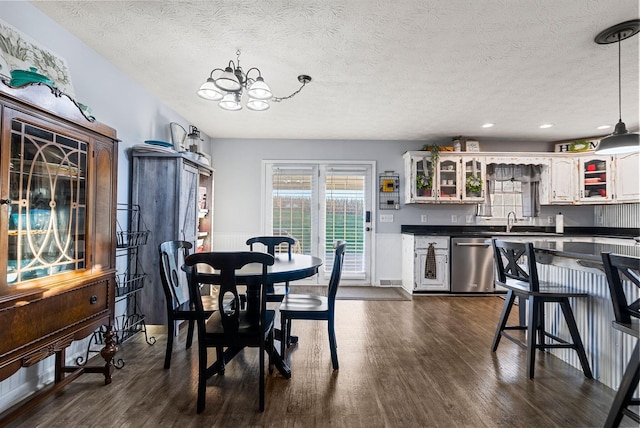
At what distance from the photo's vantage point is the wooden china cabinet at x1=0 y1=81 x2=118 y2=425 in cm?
147

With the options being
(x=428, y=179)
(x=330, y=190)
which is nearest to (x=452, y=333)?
(x=428, y=179)

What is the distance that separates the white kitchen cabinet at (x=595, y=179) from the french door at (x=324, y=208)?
10.6 ft

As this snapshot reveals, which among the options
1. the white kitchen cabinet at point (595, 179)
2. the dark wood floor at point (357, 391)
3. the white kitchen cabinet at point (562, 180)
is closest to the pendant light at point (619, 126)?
the dark wood floor at point (357, 391)

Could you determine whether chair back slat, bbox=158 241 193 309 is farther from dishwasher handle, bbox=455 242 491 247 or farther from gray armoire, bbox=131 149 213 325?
dishwasher handle, bbox=455 242 491 247

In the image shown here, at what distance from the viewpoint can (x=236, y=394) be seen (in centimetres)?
206

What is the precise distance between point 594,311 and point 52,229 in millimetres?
3542

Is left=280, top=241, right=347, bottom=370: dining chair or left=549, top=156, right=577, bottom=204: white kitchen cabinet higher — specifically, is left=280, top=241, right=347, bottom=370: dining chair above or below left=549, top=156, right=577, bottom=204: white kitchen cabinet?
below

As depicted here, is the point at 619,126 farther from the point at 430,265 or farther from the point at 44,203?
the point at 44,203

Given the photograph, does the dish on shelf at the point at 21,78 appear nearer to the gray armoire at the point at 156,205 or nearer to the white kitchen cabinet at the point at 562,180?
the gray armoire at the point at 156,205

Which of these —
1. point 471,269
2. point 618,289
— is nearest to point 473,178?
point 471,269

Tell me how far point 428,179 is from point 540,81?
6.89ft

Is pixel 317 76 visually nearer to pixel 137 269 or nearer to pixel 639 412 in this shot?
pixel 137 269

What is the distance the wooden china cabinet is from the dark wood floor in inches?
13.0

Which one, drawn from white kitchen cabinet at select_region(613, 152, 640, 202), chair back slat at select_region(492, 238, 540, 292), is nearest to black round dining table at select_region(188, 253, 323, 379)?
chair back slat at select_region(492, 238, 540, 292)
